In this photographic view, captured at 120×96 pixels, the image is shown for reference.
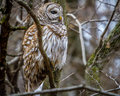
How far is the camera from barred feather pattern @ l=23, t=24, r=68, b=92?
398cm

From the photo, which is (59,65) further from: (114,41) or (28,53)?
(114,41)

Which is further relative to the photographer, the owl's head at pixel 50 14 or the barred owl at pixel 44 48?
the owl's head at pixel 50 14

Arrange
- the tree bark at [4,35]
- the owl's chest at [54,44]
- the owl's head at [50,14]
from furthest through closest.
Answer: the owl's head at [50,14], the owl's chest at [54,44], the tree bark at [4,35]

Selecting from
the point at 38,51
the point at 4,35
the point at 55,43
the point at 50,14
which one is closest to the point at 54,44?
the point at 55,43

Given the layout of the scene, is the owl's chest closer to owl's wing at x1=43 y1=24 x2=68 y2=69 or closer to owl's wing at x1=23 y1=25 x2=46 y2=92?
owl's wing at x1=43 y1=24 x2=68 y2=69

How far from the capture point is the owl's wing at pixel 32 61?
3.99 m

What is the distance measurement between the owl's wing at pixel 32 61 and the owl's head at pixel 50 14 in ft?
1.68

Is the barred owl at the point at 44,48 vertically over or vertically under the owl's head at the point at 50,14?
under

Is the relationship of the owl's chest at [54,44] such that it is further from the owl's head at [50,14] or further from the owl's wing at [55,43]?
the owl's head at [50,14]

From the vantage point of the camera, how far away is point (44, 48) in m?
3.94

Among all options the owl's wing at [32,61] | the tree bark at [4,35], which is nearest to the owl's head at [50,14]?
the owl's wing at [32,61]

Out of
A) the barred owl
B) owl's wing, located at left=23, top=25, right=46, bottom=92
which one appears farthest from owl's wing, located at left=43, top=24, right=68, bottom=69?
owl's wing, located at left=23, top=25, right=46, bottom=92

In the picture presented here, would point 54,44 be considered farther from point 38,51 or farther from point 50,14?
point 50,14

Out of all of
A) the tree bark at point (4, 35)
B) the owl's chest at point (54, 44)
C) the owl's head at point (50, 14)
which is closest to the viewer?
the tree bark at point (4, 35)
